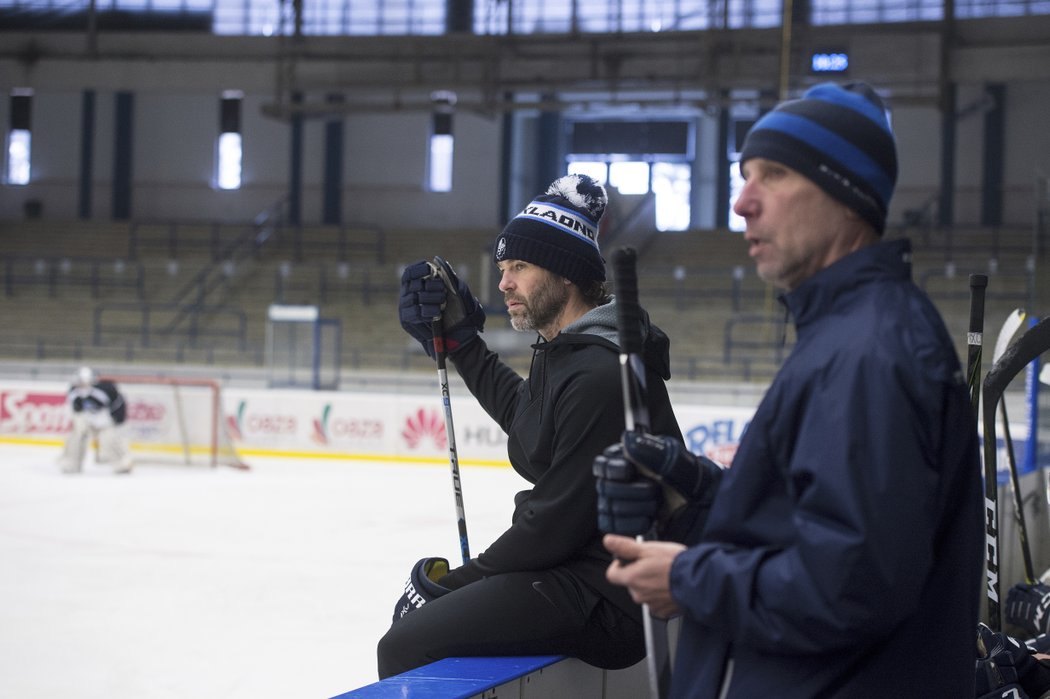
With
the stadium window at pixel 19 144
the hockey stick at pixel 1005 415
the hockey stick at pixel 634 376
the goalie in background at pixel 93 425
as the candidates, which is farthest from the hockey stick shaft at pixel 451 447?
the stadium window at pixel 19 144

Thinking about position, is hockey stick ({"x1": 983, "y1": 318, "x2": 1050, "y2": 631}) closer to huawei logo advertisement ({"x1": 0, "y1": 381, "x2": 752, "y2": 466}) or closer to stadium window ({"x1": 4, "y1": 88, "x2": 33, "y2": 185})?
huawei logo advertisement ({"x1": 0, "y1": 381, "x2": 752, "y2": 466})

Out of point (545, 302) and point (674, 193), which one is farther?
point (674, 193)

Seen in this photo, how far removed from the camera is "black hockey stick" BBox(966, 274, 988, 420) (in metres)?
2.66

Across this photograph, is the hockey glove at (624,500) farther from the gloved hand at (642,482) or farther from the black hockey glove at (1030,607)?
the black hockey glove at (1030,607)

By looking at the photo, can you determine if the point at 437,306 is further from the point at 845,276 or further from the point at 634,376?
the point at 845,276

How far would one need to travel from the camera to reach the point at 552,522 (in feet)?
6.88

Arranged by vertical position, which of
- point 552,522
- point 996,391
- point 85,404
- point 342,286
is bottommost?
point 85,404

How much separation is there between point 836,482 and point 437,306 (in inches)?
66.0

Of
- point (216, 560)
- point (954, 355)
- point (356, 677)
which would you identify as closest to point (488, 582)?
point (954, 355)

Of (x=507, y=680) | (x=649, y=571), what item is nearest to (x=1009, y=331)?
(x=507, y=680)

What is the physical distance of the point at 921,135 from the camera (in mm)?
20391

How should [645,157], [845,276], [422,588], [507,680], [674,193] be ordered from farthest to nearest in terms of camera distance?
[645,157] → [674,193] → [422,588] → [507,680] → [845,276]

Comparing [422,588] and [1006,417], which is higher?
[1006,417]

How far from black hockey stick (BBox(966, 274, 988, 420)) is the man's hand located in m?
1.55
